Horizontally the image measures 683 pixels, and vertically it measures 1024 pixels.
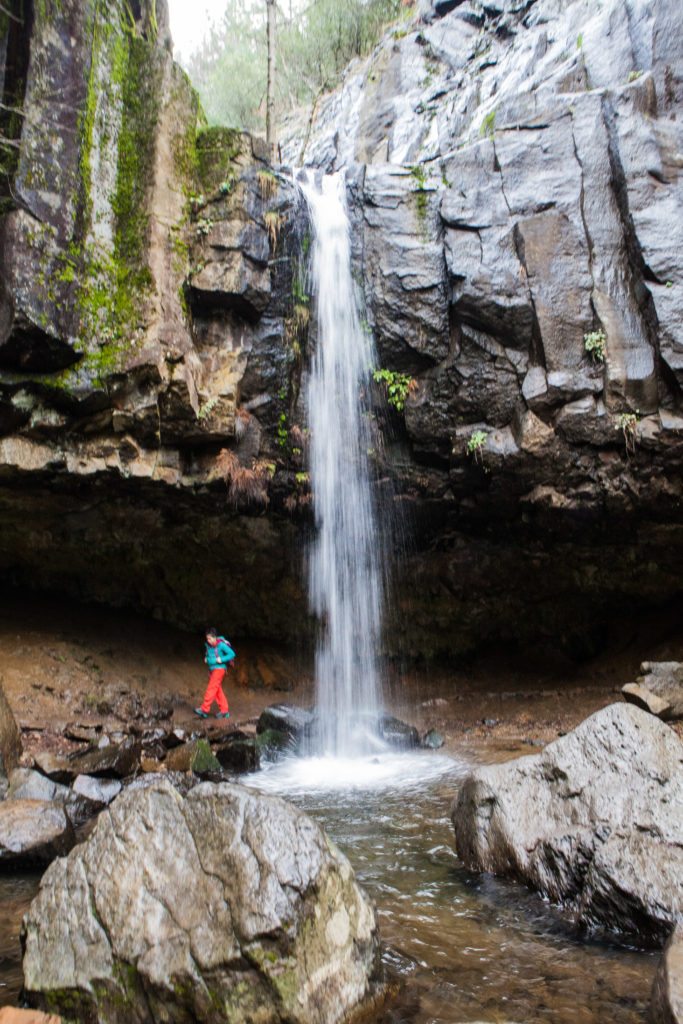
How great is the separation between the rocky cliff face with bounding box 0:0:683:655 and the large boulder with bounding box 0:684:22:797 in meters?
3.99

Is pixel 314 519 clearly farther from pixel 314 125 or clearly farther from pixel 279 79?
pixel 279 79

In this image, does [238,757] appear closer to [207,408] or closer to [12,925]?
[12,925]

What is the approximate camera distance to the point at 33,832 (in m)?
5.27

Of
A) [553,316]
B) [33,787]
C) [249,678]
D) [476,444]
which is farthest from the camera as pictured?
[249,678]

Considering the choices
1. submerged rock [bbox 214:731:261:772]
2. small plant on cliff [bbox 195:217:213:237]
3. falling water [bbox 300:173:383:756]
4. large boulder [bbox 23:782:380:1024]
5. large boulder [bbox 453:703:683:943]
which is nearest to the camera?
large boulder [bbox 23:782:380:1024]

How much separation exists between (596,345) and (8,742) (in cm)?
1082

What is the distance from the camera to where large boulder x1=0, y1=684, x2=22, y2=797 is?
7082mm

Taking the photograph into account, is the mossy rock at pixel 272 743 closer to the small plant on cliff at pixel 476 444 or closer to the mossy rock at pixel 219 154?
the small plant on cliff at pixel 476 444

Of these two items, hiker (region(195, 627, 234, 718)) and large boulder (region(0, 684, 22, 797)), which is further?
hiker (region(195, 627, 234, 718))

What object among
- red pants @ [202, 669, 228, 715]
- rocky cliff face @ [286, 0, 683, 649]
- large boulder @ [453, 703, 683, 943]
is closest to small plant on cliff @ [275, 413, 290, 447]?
rocky cliff face @ [286, 0, 683, 649]

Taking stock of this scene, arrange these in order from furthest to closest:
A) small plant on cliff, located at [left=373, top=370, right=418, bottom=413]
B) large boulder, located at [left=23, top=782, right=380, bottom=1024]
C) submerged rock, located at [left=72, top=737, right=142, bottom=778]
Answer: small plant on cliff, located at [left=373, top=370, right=418, bottom=413] < submerged rock, located at [left=72, top=737, right=142, bottom=778] < large boulder, located at [left=23, top=782, right=380, bottom=1024]

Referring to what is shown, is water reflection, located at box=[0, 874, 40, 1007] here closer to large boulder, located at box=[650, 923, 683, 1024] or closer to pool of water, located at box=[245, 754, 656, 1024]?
pool of water, located at box=[245, 754, 656, 1024]

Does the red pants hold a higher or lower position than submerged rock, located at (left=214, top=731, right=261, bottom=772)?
higher

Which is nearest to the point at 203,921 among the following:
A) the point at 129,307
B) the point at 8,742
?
the point at 8,742
